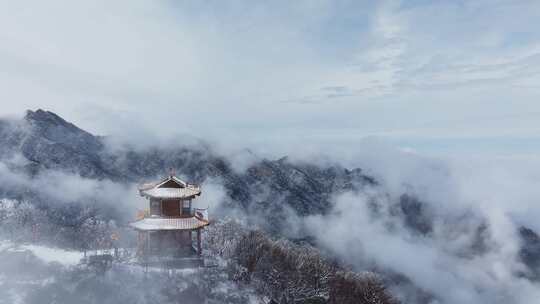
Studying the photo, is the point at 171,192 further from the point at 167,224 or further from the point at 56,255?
the point at 56,255

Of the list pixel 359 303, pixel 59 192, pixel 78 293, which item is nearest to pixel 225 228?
pixel 359 303

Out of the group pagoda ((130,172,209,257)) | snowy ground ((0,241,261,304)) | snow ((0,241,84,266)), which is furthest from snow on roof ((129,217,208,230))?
snow ((0,241,84,266))

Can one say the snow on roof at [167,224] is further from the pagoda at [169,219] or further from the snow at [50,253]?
the snow at [50,253]

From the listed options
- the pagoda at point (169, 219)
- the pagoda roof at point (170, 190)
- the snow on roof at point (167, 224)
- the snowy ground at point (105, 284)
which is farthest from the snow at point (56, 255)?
the pagoda roof at point (170, 190)

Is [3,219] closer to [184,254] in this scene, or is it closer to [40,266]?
[40,266]

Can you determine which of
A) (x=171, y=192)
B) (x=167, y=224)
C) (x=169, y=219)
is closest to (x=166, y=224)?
(x=167, y=224)

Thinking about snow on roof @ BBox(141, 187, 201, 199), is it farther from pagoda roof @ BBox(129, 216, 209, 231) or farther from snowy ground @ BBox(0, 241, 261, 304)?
snowy ground @ BBox(0, 241, 261, 304)
